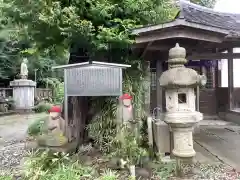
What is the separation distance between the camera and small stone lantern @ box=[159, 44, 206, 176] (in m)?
4.48

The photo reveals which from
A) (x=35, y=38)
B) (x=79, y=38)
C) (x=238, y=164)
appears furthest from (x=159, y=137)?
(x=35, y=38)

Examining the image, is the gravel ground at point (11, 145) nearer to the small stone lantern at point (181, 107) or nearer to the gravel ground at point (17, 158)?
the gravel ground at point (17, 158)

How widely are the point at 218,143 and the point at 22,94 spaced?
41.1 ft

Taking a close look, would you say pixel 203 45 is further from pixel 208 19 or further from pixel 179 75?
pixel 179 75

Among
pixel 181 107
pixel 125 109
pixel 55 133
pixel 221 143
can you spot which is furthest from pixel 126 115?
pixel 221 143

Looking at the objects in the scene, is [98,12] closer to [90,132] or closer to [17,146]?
[90,132]

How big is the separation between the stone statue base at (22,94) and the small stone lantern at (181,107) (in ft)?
41.9

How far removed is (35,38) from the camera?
617cm

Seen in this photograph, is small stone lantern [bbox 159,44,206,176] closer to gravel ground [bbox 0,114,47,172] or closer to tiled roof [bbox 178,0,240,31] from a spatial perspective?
tiled roof [bbox 178,0,240,31]

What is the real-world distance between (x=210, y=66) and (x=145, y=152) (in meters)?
7.26

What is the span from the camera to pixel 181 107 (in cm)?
473

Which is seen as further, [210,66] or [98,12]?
[210,66]

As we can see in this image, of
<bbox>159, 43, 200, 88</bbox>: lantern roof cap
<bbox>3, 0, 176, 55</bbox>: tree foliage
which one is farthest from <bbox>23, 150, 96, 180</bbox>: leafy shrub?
<bbox>3, 0, 176, 55</bbox>: tree foliage

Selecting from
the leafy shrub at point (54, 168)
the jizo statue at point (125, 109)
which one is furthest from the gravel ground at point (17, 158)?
the jizo statue at point (125, 109)
